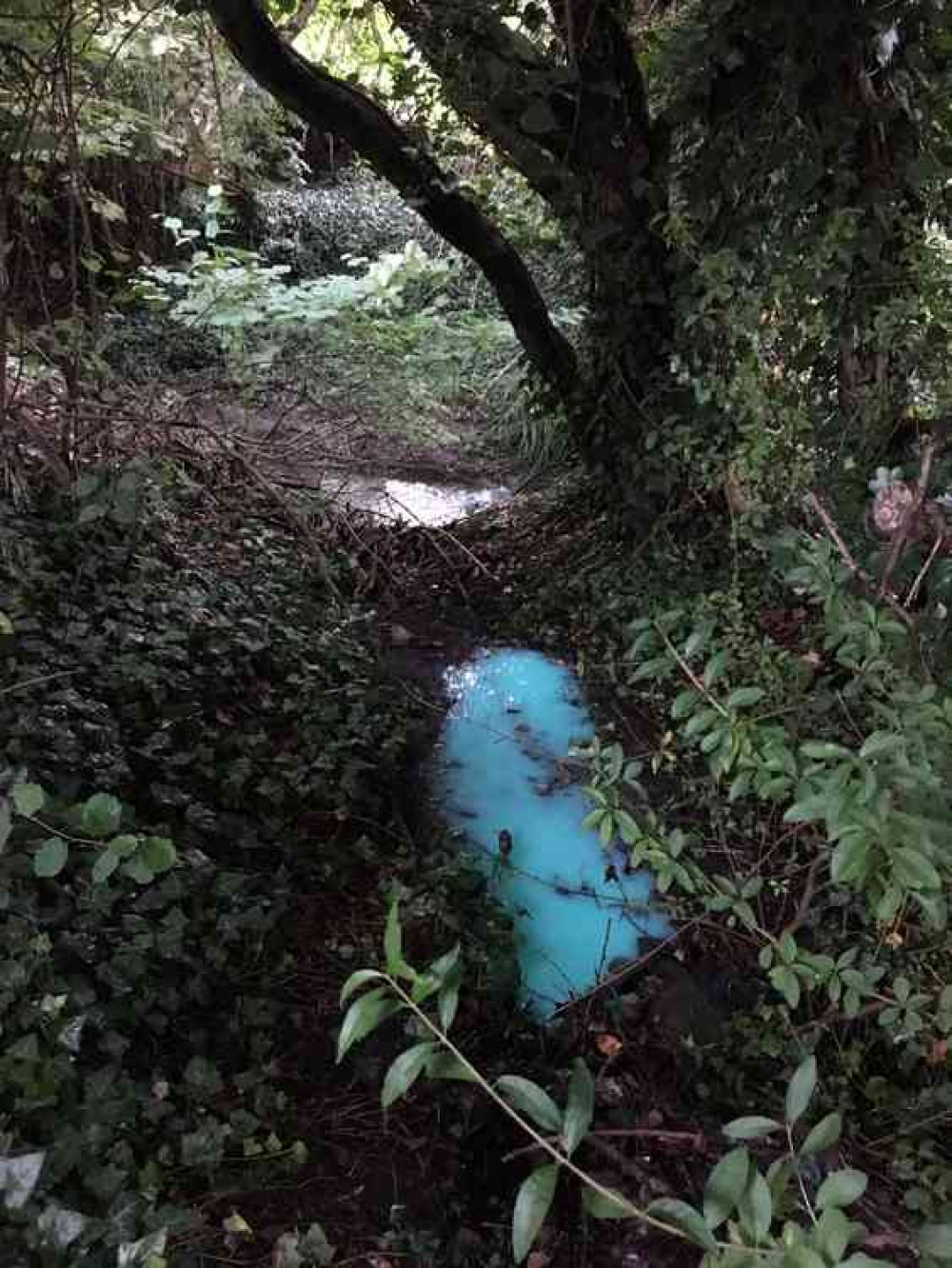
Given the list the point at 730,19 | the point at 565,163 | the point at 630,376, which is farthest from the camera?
the point at 630,376

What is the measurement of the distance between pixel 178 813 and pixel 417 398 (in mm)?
3942

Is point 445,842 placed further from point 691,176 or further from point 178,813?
point 691,176

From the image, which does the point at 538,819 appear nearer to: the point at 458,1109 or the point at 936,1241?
the point at 458,1109

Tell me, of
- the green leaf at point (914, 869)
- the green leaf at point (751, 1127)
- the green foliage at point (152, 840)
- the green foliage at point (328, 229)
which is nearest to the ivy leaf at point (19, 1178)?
the green foliage at point (152, 840)

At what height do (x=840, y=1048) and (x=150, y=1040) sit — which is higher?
(x=840, y=1048)

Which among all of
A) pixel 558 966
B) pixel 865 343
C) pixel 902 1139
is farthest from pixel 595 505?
pixel 902 1139

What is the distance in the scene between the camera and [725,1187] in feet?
2.49

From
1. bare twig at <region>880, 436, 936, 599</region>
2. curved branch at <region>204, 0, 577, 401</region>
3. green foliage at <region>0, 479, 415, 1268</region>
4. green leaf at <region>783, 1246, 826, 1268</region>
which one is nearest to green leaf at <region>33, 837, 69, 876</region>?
green foliage at <region>0, 479, 415, 1268</region>

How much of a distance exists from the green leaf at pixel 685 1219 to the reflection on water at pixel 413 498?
12.0ft

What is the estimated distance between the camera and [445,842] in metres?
2.73

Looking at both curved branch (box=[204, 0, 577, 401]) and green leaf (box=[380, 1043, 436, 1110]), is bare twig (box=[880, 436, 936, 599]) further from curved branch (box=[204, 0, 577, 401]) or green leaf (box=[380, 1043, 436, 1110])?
curved branch (box=[204, 0, 577, 401])

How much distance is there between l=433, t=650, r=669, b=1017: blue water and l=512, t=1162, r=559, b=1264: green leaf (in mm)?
1650

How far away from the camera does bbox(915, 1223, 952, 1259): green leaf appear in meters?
0.73

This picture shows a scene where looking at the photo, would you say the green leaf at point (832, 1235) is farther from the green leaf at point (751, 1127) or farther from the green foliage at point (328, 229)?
the green foliage at point (328, 229)
